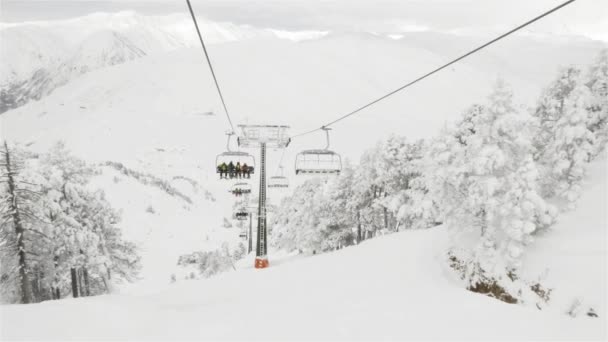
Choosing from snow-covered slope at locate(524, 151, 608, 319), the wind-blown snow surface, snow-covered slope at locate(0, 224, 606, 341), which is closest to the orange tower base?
the wind-blown snow surface

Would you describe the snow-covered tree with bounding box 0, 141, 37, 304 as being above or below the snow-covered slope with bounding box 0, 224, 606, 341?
above

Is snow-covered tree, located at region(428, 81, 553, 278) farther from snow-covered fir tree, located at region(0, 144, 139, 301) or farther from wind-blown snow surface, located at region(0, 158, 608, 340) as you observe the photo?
snow-covered fir tree, located at region(0, 144, 139, 301)

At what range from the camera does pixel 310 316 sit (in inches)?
428

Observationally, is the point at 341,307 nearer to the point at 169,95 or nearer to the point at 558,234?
the point at 558,234

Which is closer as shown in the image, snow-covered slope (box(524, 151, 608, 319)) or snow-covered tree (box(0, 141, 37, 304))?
snow-covered slope (box(524, 151, 608, 319))

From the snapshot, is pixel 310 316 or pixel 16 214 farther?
pixel 16 214

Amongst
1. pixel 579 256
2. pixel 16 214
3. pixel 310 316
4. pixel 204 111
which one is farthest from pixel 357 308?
pixel 204 111

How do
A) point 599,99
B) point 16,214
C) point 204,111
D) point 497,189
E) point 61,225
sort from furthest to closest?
point 204,111 → point 599,99 → point 61,225 → point 16,214 → point 497,189

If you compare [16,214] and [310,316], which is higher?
[16,214]

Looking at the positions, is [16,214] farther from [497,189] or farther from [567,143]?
[567,143]

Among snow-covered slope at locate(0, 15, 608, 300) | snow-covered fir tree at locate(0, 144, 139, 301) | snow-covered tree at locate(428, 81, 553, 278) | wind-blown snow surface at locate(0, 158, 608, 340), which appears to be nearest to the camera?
wind-blown snow surface at locate(0, 158, 608, 340)

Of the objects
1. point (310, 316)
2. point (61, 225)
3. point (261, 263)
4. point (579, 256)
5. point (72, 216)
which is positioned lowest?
point (261, 263)

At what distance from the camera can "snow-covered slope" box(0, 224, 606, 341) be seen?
29.6ft

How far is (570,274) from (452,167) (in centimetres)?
633
